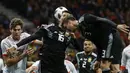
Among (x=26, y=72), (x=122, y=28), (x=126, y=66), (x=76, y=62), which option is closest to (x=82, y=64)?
(x=76, y=62)

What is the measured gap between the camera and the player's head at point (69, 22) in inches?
317

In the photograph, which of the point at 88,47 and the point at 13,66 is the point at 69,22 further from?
the point at 88,47

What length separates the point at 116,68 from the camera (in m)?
9.73

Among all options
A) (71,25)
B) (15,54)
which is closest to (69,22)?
(71,25)

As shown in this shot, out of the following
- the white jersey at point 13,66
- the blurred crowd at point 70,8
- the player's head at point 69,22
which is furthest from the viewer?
the blurred crowd at point 70,8

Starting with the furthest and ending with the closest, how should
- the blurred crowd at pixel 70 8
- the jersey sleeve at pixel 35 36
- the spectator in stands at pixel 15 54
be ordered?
the blurred crowd at pixel 70 8, the spectator in stands at pixel 15 54, the jersey sleeve at pixel 35 36

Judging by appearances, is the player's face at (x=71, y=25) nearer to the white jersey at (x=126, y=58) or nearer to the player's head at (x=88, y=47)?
the white jersey at (x=126, y=58)

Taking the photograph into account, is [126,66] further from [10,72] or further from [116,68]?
[10,72]

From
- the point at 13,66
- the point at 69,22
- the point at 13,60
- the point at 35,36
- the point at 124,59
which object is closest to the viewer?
the point at 35,36

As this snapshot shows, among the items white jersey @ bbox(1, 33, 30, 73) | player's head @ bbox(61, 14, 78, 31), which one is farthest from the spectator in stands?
player's head @ bbox(61, 14, 78, 31)

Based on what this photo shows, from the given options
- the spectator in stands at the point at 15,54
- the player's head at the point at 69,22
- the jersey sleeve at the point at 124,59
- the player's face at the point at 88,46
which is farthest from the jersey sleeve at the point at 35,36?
the player's face at the point at 88,46

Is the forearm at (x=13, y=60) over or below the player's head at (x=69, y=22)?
below

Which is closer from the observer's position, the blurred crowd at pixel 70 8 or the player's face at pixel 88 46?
the player's face at pixel 88 46

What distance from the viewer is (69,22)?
8.13m
